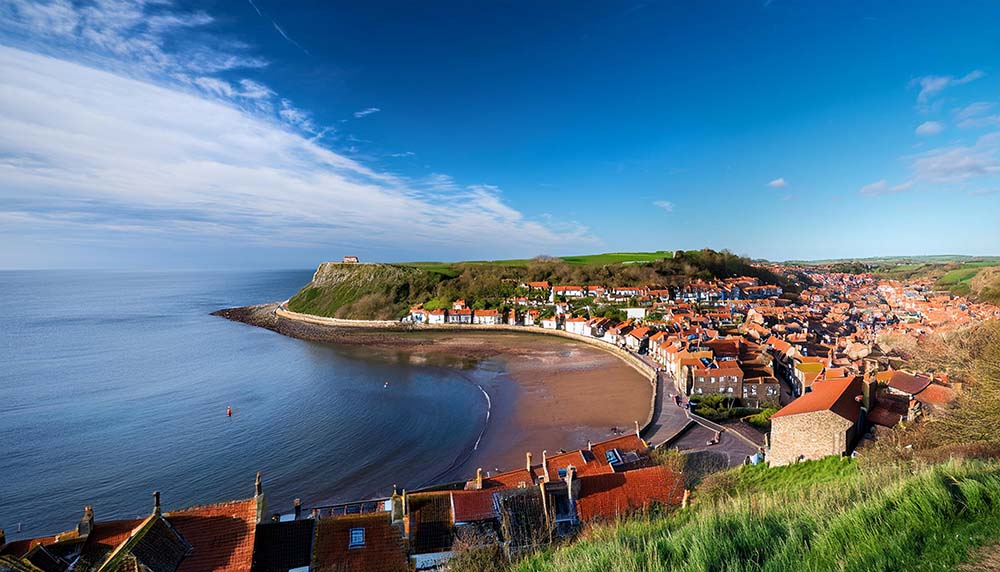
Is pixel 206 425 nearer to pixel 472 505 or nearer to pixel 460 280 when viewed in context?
pixel 472 505

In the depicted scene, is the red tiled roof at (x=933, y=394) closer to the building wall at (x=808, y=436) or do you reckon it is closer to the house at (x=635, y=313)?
the building wall at (x=808, y=436)

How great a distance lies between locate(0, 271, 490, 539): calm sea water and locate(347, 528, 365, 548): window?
7698mm

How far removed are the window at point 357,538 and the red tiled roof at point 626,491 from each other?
5.94 m

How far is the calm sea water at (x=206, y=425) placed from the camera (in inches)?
770

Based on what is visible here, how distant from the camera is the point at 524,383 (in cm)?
3703

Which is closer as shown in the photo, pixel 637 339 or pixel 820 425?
pixel 820 425

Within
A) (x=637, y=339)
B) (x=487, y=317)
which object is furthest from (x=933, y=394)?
(x=487, y=317)

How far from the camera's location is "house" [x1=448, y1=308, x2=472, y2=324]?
69312 millimetres

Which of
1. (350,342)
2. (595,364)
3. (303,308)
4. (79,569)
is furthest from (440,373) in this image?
(303,308)

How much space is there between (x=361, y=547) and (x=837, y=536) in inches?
424

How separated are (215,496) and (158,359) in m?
33.6

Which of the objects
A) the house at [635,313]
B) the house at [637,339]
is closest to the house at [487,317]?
the house at [635,313]

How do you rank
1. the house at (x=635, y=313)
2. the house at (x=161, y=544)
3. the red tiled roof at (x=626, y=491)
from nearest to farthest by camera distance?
the house at (x=161, y=544) < the red tiled roof at (x=626, y=491) < the house at (x=635, y=313)

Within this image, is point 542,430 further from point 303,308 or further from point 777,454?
point 303,308
